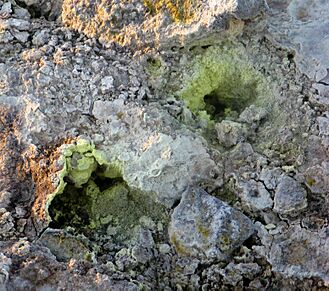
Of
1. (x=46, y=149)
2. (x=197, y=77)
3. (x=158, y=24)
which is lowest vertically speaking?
(x=46, y=149)

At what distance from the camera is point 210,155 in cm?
196

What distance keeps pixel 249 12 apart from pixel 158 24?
0.31m

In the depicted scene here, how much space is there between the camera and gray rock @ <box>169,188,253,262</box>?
1794mm

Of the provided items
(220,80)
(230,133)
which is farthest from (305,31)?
(230,133)

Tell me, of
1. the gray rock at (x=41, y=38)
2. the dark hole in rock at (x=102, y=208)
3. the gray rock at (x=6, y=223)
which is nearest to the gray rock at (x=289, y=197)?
the dark hole in rock at (x=102, y=208)

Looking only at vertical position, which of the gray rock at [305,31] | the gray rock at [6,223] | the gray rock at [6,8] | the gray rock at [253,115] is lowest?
the gray rock at [6,223]

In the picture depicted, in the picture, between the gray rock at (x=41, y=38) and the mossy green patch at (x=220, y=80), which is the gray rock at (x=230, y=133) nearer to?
the mossy green patch at (x=220, y=80)

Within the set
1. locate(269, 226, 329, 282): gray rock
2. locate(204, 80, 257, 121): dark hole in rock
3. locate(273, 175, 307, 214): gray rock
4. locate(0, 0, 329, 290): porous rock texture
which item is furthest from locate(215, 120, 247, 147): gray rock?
locate(269, 226, 329, 282): gray rock

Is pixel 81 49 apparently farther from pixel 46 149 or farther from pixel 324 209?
pixel 324 209

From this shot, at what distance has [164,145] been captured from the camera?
1926 millimetres

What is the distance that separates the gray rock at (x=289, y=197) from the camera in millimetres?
1833

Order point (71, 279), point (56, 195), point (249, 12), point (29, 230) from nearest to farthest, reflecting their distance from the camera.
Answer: point (71, 279) < point (29, 230) < point (56, 195) < point (249, 12)

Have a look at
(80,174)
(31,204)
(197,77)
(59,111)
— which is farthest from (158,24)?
(31,204)

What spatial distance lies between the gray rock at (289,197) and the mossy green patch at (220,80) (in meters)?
0.37
